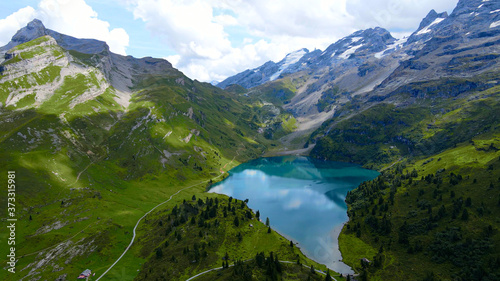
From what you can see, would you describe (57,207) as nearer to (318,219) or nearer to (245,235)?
(245,235)

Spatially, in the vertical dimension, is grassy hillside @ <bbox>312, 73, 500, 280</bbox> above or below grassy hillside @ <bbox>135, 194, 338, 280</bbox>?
above

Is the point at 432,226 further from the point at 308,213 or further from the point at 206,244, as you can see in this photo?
the point at 206,244

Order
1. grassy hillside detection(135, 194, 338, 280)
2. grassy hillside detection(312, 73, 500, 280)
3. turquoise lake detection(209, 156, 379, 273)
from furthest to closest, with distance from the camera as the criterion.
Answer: turquoise lake detection(209, 156, 379, 273) < grassy hillside detection(135, 194, 338, 280) < grassy hillside detection(312, 73, 500, 280)

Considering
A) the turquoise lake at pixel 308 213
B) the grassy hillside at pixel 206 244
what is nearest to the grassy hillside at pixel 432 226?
the turquoise lake at pixel 308 213

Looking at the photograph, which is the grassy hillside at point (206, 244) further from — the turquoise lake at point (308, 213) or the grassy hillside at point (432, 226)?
the grassy hillside at point (432, 226)

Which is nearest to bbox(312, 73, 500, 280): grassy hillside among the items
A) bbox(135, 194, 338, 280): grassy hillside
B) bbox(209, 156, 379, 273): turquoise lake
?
bbox(209, 156, 379, 273): turquoise lake

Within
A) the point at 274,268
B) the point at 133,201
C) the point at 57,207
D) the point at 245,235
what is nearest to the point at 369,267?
the point at 274,268

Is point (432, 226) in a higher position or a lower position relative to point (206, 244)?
higher

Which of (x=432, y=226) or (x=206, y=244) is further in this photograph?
(x=432, y=226)

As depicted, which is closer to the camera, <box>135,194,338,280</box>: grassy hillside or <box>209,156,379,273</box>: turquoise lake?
<box>135,194,338,280</box>: grassy hillside

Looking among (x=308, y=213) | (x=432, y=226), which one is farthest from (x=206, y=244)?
(x=432, y=226)

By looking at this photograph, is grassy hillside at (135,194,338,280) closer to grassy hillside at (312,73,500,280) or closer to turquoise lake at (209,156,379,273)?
turquoise lake at (209,156,379,273)
